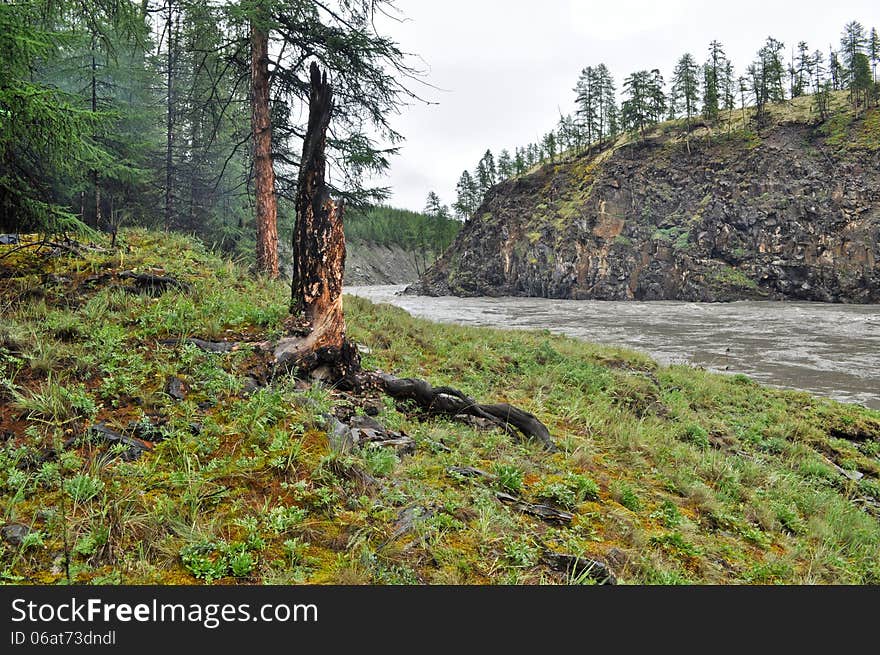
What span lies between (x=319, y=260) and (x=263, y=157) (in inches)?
246

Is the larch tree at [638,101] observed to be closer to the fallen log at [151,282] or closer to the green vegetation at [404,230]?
the green vegetation at [404,230]

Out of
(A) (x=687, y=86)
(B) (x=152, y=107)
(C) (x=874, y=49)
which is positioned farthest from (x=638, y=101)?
(B) (x=152, y=107)

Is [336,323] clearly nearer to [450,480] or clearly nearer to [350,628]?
[450,480]

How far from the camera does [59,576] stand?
237 centimetres

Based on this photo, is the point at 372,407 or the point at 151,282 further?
the point at 151,282

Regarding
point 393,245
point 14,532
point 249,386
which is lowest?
point 14,532

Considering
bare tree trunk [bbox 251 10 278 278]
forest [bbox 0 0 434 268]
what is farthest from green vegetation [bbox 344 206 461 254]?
bare tree trunk [bbox 251 10 278 278]

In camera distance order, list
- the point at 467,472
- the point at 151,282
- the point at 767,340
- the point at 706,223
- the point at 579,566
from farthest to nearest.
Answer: the point at 706,223, the point at 767,340, the point at 151,282, the point at 467,472, the point at 579,566

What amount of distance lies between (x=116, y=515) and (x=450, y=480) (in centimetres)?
244

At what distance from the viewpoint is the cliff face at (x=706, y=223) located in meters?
41.4

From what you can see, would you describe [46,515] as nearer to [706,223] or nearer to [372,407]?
[372,407]

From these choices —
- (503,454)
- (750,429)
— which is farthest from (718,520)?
(750,429)

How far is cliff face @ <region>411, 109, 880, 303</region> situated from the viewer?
4141cm

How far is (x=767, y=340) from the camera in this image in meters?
20.0
